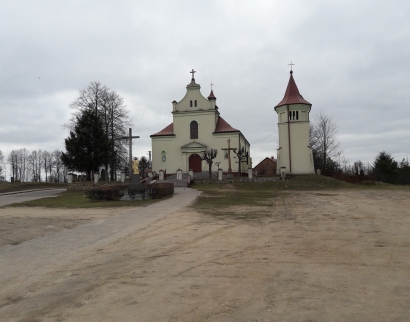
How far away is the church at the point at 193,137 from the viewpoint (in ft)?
148

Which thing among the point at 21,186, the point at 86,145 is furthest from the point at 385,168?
the point at 21,186

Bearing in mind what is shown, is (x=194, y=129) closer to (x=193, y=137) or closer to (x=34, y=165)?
(x=193, y=137)

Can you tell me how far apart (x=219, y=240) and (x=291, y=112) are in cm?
3547

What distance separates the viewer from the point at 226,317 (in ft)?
13.3

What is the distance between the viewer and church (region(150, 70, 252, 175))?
45219 mm

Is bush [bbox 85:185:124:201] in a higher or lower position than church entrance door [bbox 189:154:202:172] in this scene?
lower

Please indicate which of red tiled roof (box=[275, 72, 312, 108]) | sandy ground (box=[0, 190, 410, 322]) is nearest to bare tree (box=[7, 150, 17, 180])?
red tiled roof (box=[275, 72, 312, 108])

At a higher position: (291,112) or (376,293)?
(291,112)

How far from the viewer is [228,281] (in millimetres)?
5332

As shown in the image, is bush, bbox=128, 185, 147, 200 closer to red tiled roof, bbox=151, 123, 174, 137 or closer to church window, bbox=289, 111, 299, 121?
church window, bbox=289, 111, 299, 121

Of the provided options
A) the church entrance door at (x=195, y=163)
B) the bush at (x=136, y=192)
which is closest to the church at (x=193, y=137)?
the church entrance door at (x=195, y=163)

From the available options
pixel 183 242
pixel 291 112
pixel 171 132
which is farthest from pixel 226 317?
pixel 171 132

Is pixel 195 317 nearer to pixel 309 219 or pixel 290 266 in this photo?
pixel 290 266

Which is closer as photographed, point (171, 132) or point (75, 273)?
point (75, 273)
